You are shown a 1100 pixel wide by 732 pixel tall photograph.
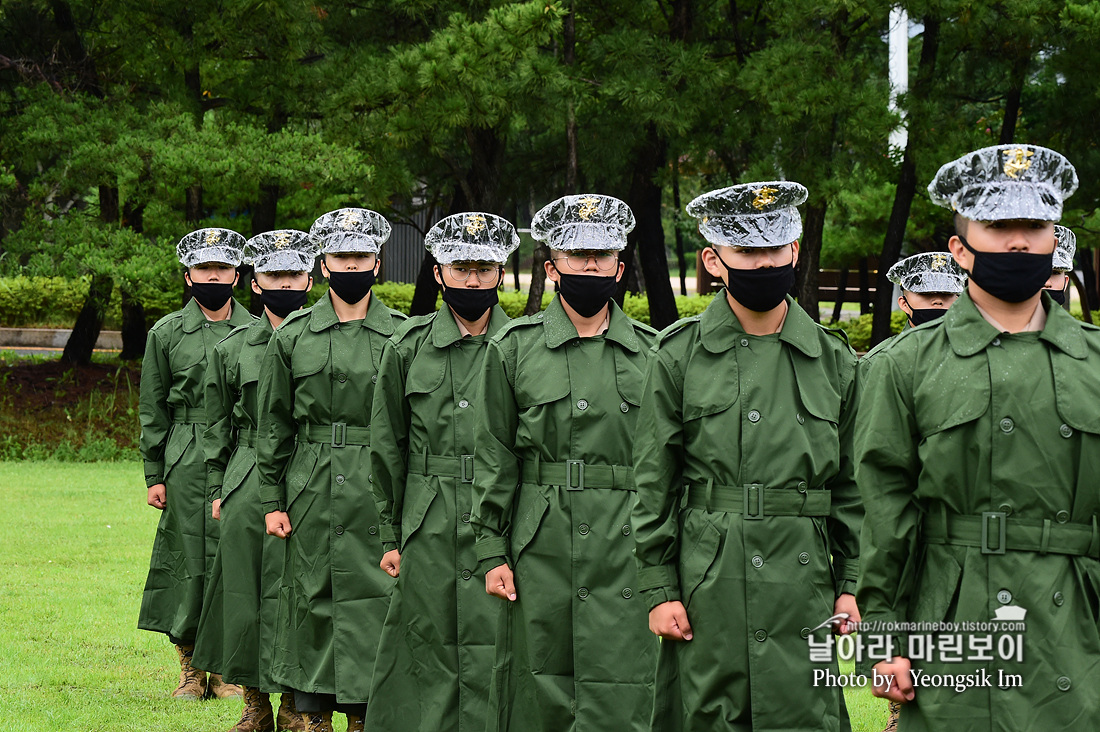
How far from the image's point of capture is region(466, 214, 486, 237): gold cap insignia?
6434mm

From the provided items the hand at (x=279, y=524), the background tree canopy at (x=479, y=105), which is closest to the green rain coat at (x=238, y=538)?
the hand at (x=279, y=524)

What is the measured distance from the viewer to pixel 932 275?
23.9ft

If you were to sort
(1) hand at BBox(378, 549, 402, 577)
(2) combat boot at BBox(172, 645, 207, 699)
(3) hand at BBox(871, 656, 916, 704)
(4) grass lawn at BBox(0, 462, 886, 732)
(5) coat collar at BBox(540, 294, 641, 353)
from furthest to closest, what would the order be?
1. (2) combat boot at BBox(172, 645, 207, 699)
2. (4) grass lawn at BBox(0, 462, 886, 732)
3. (1) hand at BBox(378, 549, 402, 577)
4. (5) coat collar at BBox(540, 294, 641, 353)
5. (3) hand at BBox(871, 656, 916, 704)

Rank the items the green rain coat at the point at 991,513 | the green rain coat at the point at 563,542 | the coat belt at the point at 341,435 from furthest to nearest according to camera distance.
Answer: the coat belt at the point at 341,435, the green rain coat at the point at 563,542, the green rain coat at the point at 991,513

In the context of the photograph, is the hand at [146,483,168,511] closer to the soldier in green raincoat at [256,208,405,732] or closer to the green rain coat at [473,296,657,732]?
the soldier in green raincoat at [256,208,405,732]

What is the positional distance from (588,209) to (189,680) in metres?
4.25

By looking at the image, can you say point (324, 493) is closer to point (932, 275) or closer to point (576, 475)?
point (576, 475)

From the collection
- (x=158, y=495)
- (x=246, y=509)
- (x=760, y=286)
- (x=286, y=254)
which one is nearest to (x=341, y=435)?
(x=246, y=509)

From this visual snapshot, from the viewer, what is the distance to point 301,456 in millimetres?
7031

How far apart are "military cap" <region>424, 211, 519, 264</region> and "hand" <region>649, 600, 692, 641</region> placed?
2389 mm

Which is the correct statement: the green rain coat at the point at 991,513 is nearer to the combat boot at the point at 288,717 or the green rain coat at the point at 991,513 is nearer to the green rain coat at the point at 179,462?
the combat boot at the point at 288,717

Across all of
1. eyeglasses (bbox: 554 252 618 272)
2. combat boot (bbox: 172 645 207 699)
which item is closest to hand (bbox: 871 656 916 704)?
eyeglasses (bbox: 554 252 618 272)

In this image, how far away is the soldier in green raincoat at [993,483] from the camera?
362 centimetres

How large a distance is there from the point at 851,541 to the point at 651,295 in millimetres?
16717
